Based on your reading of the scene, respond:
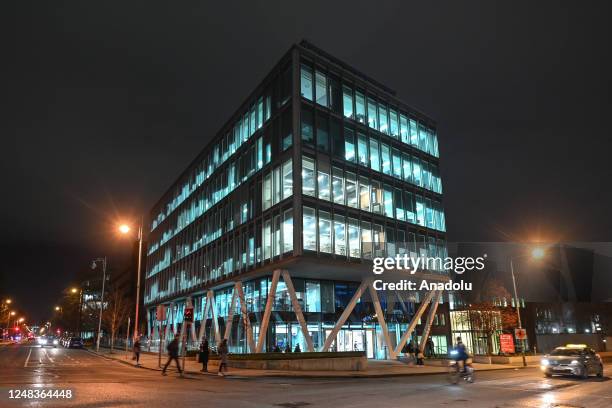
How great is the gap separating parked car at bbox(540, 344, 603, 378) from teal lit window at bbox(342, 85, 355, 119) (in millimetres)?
21818

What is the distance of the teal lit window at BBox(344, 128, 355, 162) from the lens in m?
35.1

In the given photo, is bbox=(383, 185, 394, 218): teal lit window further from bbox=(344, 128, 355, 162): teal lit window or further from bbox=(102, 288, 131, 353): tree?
bbox=(102, 288, 131, 353): tree

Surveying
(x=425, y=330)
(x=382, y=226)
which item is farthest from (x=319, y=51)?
(x=425, y=330)

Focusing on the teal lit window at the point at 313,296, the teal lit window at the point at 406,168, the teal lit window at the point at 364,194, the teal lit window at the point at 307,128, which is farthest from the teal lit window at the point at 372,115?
the teal lit window at the point at 313,296

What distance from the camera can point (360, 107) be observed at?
3775 cm

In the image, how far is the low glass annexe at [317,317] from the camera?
34594 mm

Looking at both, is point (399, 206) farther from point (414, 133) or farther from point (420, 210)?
point (414, 133)

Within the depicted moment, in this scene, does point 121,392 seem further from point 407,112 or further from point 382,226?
point 407,112

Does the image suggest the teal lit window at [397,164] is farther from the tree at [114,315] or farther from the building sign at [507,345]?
the tree at [114,315]

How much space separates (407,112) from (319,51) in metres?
9.81

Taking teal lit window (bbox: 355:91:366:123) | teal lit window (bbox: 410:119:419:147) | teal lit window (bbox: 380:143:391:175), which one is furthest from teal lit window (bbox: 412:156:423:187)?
teal lit window (bbox: 355:91:366:123)

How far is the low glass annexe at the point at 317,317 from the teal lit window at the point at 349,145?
9903mm

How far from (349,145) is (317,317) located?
13.2m


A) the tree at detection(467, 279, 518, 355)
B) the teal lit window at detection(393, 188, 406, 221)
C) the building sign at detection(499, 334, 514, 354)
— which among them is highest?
the teal lit window at detection(393, 188, 406, 221)
